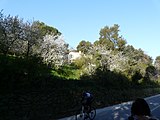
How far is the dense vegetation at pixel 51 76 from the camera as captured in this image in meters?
19.6

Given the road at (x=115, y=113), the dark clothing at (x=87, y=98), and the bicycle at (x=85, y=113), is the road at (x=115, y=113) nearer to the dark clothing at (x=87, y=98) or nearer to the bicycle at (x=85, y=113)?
the bicycle at (x=85, y=113)

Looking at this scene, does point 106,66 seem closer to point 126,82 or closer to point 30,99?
point 126,82

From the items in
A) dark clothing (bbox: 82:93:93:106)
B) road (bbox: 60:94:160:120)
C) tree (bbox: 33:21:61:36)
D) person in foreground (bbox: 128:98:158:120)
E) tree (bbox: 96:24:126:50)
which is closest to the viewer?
person in foreground (bbox: 128:98:158:120)

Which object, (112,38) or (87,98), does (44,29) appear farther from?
(87,98)

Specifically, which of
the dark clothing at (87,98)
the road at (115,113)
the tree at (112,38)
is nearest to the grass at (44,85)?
the road at (115,113)

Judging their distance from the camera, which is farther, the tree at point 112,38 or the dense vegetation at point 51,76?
the tree at point 112,38

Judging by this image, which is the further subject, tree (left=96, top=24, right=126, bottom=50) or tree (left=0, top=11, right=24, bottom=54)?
tree (left=96, top=24, right=126, bottom=50)

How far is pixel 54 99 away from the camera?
23.7 meters

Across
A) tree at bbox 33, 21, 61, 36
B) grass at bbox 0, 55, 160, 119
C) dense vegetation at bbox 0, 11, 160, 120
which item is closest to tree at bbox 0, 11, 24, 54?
dense vegetation at bbox 0, 11, 160, 120

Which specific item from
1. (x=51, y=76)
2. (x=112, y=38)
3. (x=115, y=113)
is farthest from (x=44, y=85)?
(x=112, y=38)

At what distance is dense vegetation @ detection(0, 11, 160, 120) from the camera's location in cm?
1961

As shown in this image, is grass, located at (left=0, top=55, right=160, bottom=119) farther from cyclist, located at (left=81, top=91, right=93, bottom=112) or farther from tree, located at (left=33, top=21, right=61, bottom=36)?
tree, located at (left=33, top=21, right=61, bottom=36)

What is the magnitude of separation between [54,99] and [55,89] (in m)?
1.12

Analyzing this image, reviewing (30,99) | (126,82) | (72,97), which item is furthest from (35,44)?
(30,99)
